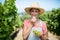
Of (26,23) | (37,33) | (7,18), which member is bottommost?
(37,33)

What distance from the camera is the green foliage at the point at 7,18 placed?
4086 mm

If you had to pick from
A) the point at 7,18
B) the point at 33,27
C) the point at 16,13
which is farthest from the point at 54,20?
the point at 7,18

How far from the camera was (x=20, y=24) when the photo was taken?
166 inches

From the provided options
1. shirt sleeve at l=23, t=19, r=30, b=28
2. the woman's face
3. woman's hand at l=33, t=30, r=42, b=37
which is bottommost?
woman's hand at l=33, t=30, r=42, b=37

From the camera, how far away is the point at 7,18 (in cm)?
412

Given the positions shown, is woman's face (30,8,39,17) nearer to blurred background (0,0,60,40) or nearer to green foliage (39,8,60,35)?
blurred background (0,0,60,40)

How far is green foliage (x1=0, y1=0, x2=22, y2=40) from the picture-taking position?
4086mm

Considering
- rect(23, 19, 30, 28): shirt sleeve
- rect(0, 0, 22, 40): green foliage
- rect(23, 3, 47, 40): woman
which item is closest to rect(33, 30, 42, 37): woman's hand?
rect(23, 3, 47, 40): woman

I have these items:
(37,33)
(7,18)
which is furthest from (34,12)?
(7,18)

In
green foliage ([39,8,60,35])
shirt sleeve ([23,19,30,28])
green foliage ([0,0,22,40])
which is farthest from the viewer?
green foliage ([39,8,60,35])

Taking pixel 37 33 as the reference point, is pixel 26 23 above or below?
above

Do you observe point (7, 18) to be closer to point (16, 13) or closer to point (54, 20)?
point (16, 13)

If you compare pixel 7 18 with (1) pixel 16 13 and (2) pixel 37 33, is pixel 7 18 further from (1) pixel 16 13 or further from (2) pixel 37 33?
(2) pixel 37 33

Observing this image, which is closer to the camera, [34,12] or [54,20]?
[34,12]
